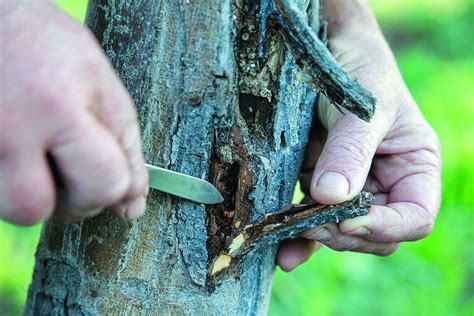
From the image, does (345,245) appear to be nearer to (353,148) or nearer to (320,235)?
(320,235)

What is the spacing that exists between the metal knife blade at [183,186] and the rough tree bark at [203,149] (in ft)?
0.08

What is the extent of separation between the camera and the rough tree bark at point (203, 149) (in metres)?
1.11

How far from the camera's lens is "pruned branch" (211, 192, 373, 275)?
1.21m

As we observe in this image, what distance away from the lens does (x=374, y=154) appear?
1.54 meters

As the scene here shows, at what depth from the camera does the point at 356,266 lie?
3.08 metres

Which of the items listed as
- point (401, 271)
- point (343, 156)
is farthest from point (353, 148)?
point (401, 271)

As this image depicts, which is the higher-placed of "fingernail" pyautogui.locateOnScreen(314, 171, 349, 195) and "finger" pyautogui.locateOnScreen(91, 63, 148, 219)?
"finger" pyautogui.locateOnScreen(91, 63, 148, 219)

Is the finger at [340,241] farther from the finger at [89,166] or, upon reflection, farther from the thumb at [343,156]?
the finger at [89,166]

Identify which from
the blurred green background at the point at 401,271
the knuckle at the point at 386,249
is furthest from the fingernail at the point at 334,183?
the blurred green background at the point at 401,271

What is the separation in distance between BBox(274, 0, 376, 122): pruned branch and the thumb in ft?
0.60

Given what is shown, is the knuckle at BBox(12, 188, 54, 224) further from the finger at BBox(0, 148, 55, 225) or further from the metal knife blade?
the metal knife blade

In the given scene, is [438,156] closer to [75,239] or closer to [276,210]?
[276,210]

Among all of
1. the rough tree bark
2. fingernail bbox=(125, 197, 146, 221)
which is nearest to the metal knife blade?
the rough tree bark

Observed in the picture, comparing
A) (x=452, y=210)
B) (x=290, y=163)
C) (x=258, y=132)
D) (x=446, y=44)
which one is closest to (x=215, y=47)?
(x=258, y=132)
